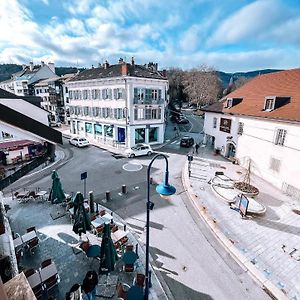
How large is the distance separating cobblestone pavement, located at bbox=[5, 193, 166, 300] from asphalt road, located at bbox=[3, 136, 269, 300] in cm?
98

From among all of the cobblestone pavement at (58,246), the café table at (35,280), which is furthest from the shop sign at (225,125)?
the café table at (35,280)

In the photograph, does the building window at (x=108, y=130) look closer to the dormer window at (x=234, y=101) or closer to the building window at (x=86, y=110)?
the building window at (x=86, y=110)

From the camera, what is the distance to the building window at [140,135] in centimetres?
3011

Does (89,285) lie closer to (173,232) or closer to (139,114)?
(173,232)

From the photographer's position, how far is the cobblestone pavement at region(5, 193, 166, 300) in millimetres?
8801

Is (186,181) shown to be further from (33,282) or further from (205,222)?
(33,282)

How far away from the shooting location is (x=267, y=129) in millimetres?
18516

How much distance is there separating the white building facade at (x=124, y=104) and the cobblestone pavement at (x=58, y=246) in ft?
56.7

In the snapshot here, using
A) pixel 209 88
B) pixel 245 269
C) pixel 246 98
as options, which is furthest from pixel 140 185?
pixel 209 88

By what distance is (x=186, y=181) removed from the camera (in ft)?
60.6

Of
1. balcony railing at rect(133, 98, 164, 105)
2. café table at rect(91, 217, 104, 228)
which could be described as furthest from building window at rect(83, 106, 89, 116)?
café table at rect(91, 217, 104, 228)

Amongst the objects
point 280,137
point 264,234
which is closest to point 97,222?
point 264,234

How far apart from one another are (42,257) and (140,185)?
930 centimetres

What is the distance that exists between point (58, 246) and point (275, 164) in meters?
17.2
